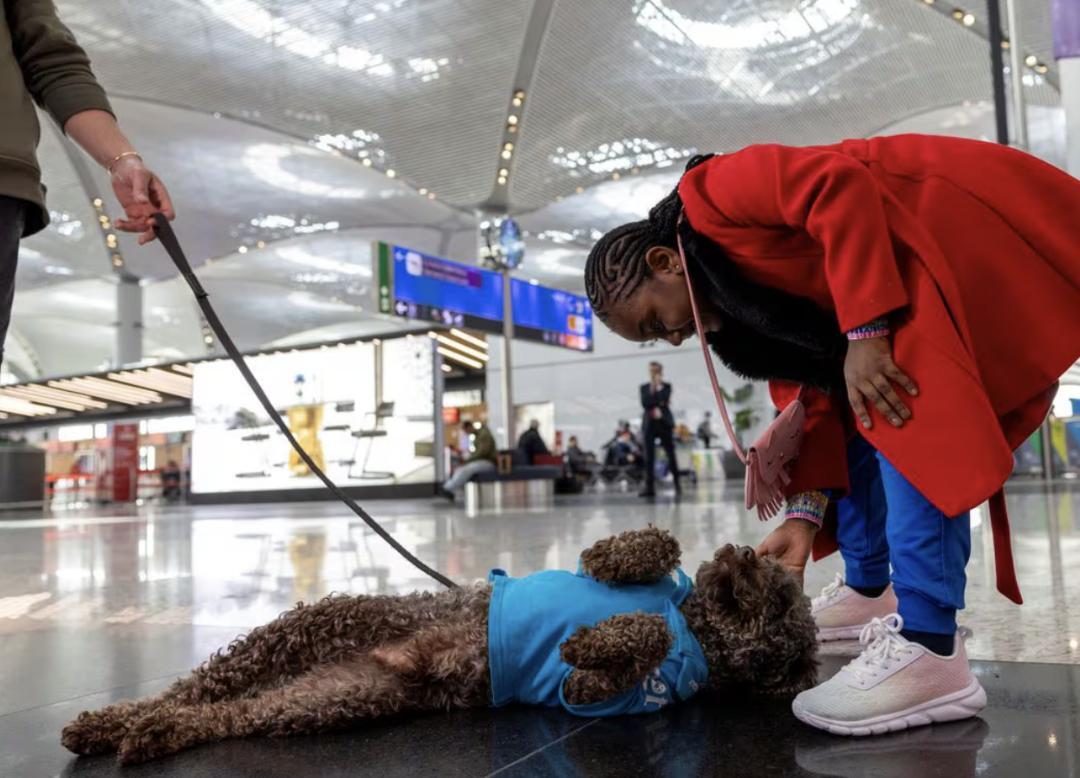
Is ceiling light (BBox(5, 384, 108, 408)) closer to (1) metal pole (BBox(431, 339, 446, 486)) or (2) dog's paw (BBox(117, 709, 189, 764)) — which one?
(1) metal pole (BBox(431, 339, 446, 486))

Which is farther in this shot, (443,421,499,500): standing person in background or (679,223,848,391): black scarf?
(443,421,499,500): standing person in background

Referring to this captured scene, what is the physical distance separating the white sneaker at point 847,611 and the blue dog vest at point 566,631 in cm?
72

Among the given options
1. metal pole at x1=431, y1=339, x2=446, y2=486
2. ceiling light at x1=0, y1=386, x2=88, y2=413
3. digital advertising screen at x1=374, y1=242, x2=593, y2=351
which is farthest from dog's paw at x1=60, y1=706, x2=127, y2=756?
ceiling light at x1=0, y1=386, x2=88, y2=413

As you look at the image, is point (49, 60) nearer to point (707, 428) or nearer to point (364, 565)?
point (364, 565)

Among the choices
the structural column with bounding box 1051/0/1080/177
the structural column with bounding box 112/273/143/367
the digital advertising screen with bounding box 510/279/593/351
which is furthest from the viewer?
the structural column with bounding box 112/273/143/367

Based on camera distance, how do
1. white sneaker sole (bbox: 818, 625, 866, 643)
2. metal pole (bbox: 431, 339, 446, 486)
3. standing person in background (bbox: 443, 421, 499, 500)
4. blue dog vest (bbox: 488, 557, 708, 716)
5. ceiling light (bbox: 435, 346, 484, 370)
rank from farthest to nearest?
ceiling light (bbox: 435, 346, 484, 370)
metal pole (bbox: 431, 339, 446, 486)
standing person in background (bbox: 443, 421, 499, 500)
white sneaker sole (bbox: 818, 625, 866, 643)
blue dog vest (bbox: 488, 557, 708, 716)

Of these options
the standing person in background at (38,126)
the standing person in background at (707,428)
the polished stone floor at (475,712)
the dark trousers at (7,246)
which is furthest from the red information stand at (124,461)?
the dark trousers at (7,246)

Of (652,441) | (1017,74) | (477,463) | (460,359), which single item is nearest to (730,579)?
(1017,74)

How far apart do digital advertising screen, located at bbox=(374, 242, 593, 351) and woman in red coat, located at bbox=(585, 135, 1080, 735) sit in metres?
11.6

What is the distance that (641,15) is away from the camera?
47.0 ft

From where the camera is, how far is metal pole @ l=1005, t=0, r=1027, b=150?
7.06m

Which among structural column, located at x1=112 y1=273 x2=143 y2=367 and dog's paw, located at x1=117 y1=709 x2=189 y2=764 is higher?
structural column, located at x1=112 y1=273 x2=143 y2=367

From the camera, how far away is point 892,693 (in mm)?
1536

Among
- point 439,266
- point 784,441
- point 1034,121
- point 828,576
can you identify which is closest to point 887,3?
point 1034,121
